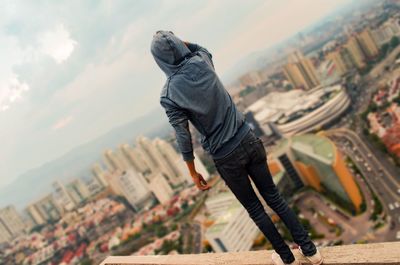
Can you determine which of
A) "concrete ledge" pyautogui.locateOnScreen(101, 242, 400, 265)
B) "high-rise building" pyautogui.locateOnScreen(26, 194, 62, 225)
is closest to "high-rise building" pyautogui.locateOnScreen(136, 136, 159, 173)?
"high-rise building" pyautogui.locateOnScreen(26, 194, 62, 225)

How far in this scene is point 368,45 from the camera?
2923 cm

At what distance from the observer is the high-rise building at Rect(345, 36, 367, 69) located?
29031mm

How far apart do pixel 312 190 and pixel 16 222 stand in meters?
34.0

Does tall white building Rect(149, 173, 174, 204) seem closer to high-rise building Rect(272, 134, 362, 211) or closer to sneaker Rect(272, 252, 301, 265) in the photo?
high-rise building Rect(272, 134, 362, 211)

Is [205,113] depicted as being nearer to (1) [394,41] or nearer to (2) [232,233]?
(2) [232,233]

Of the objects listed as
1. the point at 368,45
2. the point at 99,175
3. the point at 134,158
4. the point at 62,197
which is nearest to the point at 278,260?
the point at 368,45

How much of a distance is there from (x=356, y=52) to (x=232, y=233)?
23.4 m

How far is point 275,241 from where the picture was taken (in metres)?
1.42

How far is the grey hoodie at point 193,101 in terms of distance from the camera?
4.17 feet

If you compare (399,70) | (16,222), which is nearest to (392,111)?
(399,70)

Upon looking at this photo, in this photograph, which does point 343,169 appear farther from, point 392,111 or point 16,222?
point 16,222

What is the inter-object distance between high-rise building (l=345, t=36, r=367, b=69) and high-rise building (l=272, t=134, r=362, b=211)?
56.6 ft

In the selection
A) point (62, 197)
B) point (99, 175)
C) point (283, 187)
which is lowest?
point (283, 187)

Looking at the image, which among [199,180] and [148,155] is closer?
[199,180]
